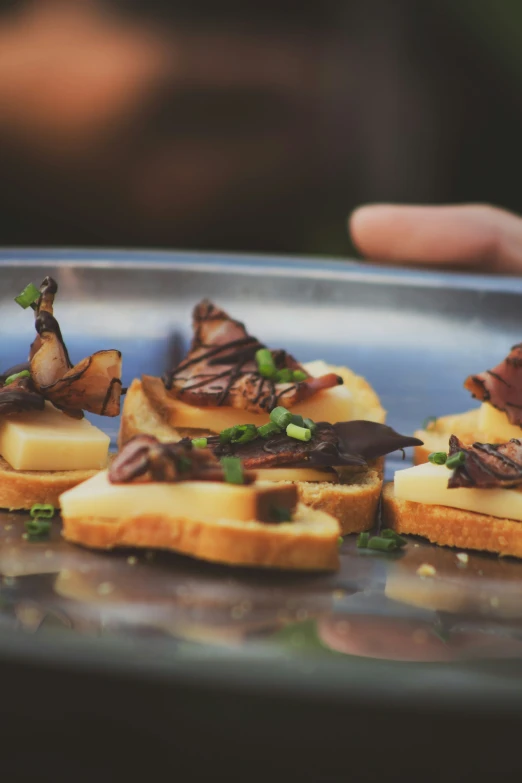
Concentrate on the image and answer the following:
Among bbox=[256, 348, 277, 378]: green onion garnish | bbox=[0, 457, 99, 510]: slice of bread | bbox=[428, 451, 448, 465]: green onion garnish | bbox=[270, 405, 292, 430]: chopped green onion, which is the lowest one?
bbox=[0, 457, 99, 510]: slice of bread

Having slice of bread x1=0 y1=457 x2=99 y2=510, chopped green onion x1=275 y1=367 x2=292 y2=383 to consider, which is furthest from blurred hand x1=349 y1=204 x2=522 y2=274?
slice of bread x1=0 y1=457 x2=99 y2=510

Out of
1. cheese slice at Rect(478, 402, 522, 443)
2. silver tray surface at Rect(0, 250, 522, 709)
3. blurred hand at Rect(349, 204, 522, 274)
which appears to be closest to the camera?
silver tray surface at Rect(0, 250, 522, 709)

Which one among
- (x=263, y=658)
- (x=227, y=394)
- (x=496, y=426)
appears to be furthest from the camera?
(x=496, y=426)

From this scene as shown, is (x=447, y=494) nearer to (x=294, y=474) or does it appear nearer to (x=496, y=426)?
(x=294, y=474)

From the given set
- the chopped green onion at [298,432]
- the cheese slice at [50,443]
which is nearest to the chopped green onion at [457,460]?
the chopped green onion at [298,432]

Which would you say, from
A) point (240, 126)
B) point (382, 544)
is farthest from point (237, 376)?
point (240, 126)

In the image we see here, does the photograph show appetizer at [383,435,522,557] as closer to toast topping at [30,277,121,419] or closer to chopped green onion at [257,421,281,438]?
chopped green onion at [257,421,281,438]

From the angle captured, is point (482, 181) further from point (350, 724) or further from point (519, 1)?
point (350, 724)
